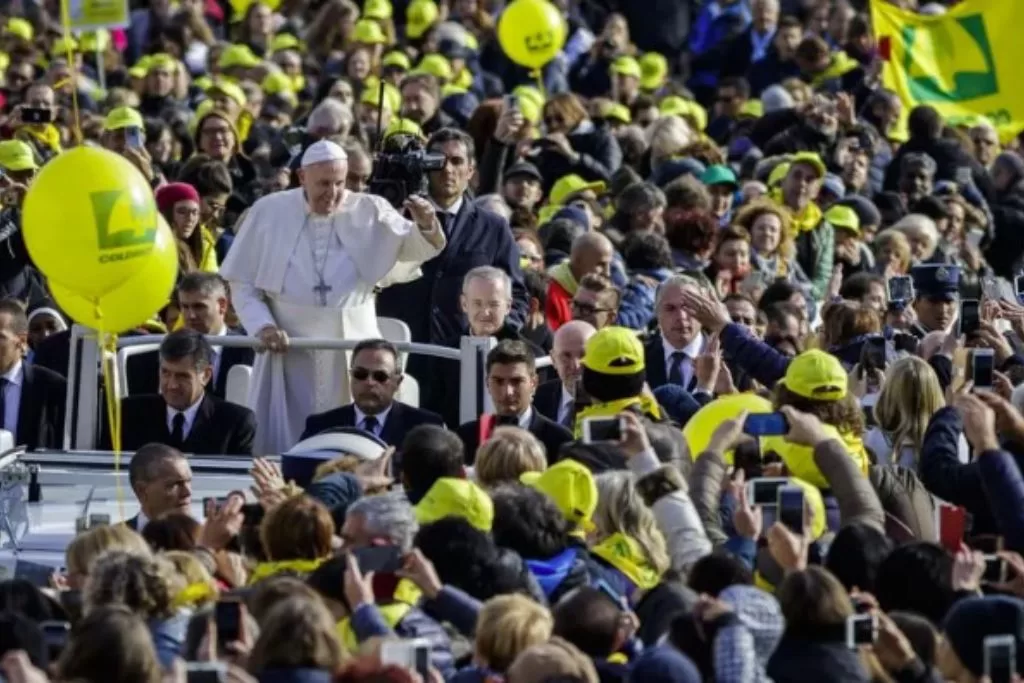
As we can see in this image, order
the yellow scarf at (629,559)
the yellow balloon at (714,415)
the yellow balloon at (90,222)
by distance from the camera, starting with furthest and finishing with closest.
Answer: the yellow balloon at (90,222)
the yellow balloon at (714,415)
the yellow scarf at (629,559)

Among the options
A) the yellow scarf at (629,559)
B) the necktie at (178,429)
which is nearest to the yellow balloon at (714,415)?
the yellow scarf at (629,559)

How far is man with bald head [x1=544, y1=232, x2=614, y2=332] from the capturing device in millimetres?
17422

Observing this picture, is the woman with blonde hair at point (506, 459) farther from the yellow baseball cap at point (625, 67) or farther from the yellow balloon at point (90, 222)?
the yellow baseball cap at point (625, 67)

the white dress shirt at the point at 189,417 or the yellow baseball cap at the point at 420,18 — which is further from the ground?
the yellow baseball cap at the point at 420,18

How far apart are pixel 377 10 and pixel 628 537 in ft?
52.9

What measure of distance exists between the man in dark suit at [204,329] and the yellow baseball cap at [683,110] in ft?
27.6

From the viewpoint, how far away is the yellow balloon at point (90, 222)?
44.0 feet

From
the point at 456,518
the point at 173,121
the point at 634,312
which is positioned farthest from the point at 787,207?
the point at 456,518

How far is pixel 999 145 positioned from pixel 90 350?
1056cm

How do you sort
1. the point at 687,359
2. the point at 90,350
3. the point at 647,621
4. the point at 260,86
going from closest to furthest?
1. the point at 647,621
2. the point at 90,350
3. the point at 687,359
4. the point at 260,86

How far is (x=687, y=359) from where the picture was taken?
52.6 ft

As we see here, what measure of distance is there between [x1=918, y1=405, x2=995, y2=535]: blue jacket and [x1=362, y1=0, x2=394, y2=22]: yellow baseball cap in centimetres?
1437

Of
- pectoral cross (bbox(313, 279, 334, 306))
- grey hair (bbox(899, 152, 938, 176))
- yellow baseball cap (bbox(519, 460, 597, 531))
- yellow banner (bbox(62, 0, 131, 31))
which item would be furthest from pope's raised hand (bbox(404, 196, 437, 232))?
grey hair (bbox(899, 152, 938, 176))

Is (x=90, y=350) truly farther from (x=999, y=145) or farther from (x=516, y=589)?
(x=999, y=145)
